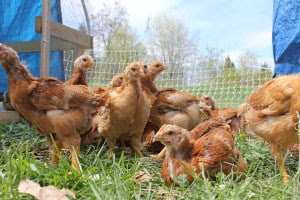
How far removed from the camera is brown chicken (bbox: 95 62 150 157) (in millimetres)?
3072

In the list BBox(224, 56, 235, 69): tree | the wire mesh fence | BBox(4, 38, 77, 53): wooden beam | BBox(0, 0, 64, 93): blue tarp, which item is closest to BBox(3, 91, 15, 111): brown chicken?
BBox(0, 0, 64, 93): blue tarp

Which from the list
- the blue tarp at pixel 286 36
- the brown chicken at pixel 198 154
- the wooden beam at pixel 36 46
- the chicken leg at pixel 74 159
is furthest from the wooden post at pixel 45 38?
the blue tarp at pixel 286 36

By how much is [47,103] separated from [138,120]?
0.83m

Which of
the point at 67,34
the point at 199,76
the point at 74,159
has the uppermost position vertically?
the point at 67,34

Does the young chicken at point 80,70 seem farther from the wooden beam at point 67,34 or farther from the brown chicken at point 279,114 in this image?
the brown chicken at point 279,114

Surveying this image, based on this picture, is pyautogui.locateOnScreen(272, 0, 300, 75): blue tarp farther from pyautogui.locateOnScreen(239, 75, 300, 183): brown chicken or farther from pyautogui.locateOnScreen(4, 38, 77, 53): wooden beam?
pyautogui.locateOnScreen(4, 38, 77, 53): wooden beam

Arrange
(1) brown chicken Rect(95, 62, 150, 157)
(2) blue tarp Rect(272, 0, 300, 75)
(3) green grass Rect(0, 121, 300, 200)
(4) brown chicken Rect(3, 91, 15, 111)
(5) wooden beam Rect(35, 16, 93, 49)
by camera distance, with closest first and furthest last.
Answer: (3) green grass Rect(0, 121, 300, 200) → (1) brown chicken Rect(95, 62, 150, 157) → (5) wooden beam Rect(35, 16, 93, 49) → (2) blue tarp Rect(272, 0, 300, 75) → (4) brown chicken Rect(3, 91, 15, 111)

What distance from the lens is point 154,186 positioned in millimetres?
2193

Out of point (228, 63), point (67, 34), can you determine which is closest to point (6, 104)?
point (67, 34)

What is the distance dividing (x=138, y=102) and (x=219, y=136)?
0.95 m

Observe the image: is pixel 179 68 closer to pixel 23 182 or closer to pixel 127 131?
pixel 127 131

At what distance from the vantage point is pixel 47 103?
2762mm

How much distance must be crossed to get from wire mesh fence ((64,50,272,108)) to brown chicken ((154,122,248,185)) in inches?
212

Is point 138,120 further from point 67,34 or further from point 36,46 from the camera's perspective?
point 36,46
